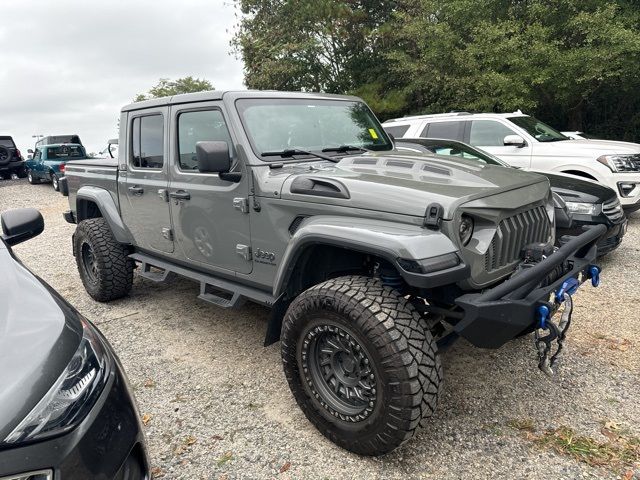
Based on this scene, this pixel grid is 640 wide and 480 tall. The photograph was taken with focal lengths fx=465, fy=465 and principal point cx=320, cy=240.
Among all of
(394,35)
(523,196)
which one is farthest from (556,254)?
(394,35)

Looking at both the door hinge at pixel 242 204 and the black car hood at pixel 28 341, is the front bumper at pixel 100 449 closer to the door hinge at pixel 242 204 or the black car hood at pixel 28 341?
the black car hood at pixel 28 341

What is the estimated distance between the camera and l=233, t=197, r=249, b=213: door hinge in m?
3.06

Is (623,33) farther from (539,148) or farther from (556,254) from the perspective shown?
(556,254)

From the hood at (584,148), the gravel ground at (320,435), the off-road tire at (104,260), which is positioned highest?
the hood at (584,148)

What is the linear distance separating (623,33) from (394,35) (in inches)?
336

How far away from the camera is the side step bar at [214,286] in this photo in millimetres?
3188

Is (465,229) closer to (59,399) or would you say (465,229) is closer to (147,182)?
(59,399)

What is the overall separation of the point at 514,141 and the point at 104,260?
242 inches

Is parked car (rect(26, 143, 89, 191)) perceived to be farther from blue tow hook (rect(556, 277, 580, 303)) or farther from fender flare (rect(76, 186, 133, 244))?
blue tow hook (rect(556, 277, 580, 303))

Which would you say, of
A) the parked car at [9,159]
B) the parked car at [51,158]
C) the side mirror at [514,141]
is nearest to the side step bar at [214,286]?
the side mirror at [514,141]

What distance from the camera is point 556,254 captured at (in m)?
2.46

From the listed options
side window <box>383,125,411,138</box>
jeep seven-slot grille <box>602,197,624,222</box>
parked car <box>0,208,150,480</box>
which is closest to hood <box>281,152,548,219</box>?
parked car <box>0,208,150,480</box>

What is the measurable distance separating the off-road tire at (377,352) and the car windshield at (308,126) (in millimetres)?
1186

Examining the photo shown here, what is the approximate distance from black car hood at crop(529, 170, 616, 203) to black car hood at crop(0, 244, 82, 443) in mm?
4967
